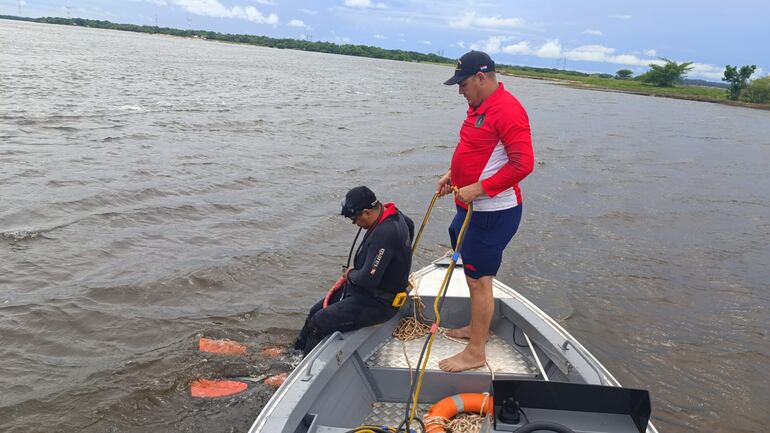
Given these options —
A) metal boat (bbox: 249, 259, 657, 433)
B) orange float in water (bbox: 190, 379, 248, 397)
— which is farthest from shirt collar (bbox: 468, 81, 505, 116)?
orange float in water (bbox: 190, 379, 248, 397)

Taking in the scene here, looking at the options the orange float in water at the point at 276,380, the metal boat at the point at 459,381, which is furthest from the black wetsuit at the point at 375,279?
the orange float in water at the point at 276,380

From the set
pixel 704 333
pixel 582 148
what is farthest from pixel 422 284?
pixel 582 148

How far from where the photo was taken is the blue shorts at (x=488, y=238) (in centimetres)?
409

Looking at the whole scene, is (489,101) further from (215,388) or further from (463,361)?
(215,388)

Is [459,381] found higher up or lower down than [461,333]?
lower down

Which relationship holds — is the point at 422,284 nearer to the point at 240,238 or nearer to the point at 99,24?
the point at 240,238

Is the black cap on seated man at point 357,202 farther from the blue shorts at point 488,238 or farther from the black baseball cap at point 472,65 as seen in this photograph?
the black baseball cap at point 472,65

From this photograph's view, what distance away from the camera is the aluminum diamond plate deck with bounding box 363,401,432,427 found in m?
4.13

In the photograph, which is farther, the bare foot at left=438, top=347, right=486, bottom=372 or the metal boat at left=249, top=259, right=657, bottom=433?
the bare foot at left=438, top=347, right=486, bottom=372

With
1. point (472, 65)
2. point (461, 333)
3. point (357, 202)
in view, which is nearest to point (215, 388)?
point (461, 333)

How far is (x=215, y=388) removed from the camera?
5.45 meters

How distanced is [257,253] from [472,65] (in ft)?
19.3

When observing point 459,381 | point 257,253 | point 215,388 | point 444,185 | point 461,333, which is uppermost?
point 444,185

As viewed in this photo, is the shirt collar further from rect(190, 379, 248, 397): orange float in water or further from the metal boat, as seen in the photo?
rect(190, 379, 248, 397): orange float in water
